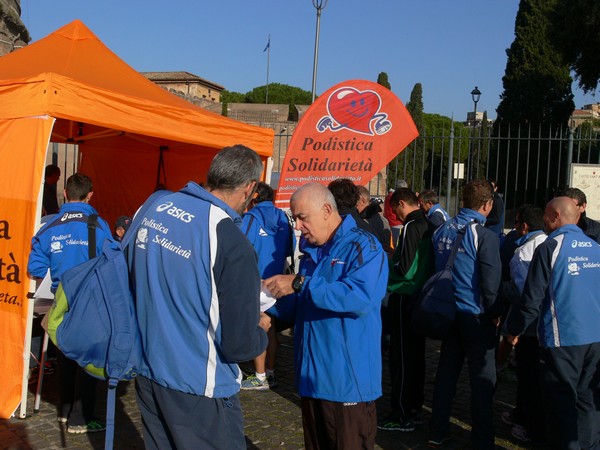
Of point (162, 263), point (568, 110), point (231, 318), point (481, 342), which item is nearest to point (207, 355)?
point (231, 318)

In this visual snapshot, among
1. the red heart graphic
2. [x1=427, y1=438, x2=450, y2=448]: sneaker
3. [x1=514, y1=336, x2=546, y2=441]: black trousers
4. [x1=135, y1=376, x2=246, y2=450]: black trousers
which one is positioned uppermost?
the red heart graphic

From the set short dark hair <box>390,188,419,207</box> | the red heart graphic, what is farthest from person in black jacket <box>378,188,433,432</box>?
the red heart graphic

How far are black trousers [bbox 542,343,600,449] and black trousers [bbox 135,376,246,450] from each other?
7.50 ft

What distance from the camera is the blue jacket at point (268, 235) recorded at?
559cm

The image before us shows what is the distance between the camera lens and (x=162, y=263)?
8.21 feet

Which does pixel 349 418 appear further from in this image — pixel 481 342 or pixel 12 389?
pixel 12 389

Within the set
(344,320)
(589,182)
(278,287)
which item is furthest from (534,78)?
(278,287)

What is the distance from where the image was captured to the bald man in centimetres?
394

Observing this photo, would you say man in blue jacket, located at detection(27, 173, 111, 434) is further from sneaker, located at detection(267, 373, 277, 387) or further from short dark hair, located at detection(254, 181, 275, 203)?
sneaker, located at detection(267, 373, 277, 387)

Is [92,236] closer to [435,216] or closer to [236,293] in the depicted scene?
[236,293]

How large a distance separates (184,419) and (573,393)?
8.53 ft

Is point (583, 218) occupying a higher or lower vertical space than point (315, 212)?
higher

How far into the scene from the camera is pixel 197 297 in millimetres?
2467

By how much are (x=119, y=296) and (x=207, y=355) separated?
0.43 metres
